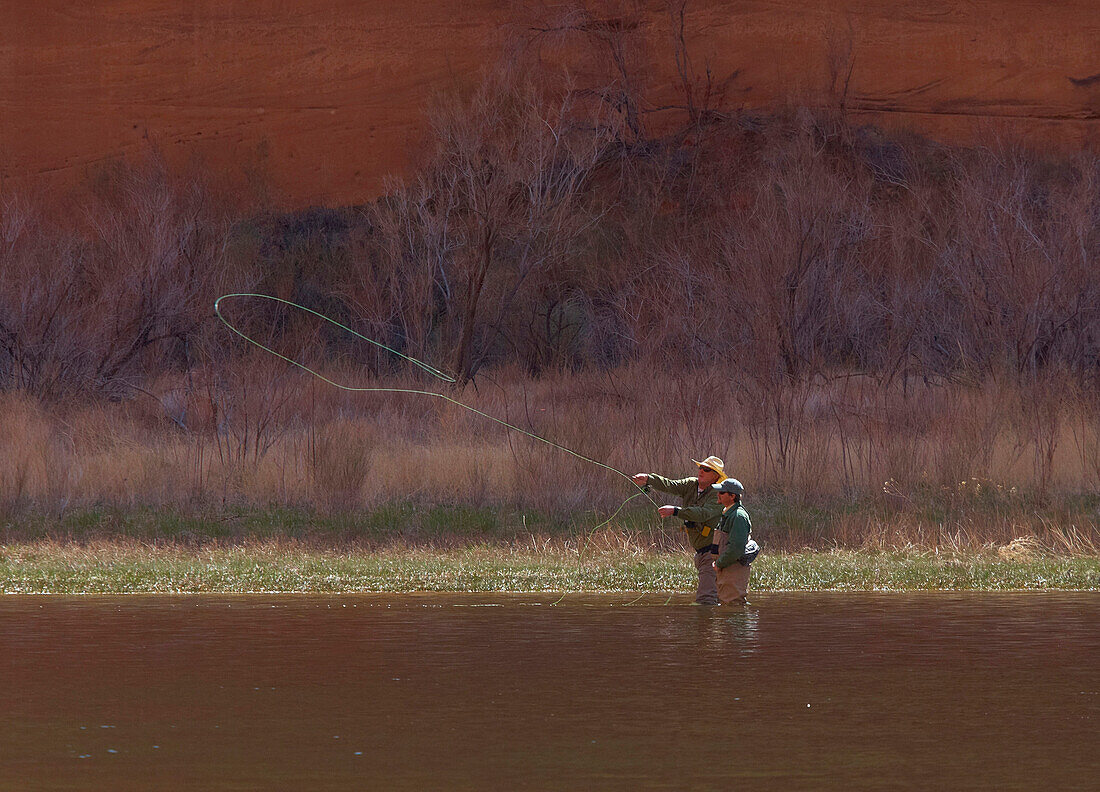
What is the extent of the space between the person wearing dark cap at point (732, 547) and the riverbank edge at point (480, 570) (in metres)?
1.21

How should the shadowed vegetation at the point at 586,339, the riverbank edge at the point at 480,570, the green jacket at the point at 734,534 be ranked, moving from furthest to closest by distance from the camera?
the shadowed vegetation at the point at 586,339, the riverbank edge at the point at 480,570, the green jacket at the point at 734,534

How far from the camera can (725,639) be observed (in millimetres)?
10609

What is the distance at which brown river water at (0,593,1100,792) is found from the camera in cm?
675

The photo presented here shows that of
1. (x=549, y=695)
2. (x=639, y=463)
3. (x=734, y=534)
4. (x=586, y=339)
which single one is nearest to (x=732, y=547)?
(x=734, y=534)

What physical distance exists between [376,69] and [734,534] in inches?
1685

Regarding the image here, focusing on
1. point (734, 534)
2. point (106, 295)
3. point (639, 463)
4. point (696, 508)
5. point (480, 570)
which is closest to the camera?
point (734, 534)

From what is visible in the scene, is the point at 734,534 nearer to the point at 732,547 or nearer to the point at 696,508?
the point at 732,547

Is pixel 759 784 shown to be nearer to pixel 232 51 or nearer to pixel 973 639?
pixel 973 639

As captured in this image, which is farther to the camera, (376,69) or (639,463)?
(376,69)

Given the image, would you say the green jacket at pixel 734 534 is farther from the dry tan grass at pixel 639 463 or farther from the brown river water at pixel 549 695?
the dry tan grass at pixel 639 463

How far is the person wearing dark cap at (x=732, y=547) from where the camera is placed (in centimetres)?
1197

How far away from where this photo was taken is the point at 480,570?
14.6 meters

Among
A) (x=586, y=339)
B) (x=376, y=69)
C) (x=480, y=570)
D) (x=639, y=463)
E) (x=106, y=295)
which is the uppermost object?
(x=376, y=69)

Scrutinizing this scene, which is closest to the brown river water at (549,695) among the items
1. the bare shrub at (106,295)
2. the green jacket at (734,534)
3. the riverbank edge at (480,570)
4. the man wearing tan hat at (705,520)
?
the man wearing tan hat at (705,520)
